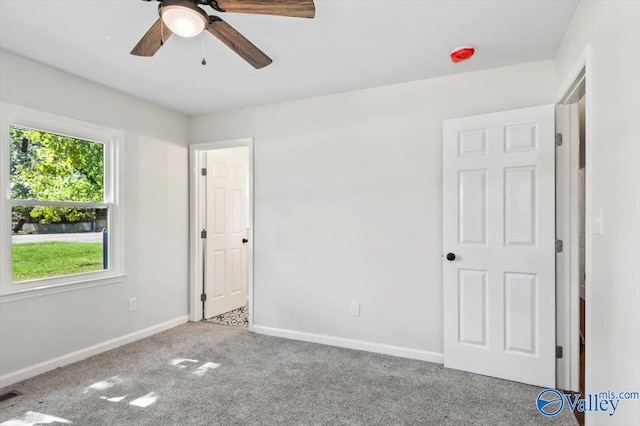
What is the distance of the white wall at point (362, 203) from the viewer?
296 cm

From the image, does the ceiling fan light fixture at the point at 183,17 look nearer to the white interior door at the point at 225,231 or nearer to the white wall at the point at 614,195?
the white wall at the point at 614,195

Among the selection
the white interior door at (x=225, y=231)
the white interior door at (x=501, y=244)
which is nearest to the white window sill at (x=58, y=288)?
the white interior door at (x=225, y=231)

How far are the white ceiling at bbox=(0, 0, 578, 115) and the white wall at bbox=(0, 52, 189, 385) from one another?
0.67 feet

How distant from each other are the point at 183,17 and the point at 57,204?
7.33 feet

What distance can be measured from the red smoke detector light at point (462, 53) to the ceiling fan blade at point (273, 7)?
138 cm

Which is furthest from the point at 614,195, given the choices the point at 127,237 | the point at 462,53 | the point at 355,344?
the point at 127,237

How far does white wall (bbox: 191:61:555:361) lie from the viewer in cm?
296

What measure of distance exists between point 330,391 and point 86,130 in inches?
116

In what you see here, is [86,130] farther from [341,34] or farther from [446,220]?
[446,220]

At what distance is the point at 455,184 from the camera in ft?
9.19

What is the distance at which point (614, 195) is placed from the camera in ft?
4.98

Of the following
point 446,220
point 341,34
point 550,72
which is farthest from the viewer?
point 446,220

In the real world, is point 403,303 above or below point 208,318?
above

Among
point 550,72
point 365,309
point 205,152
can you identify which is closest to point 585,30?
point 550,72
